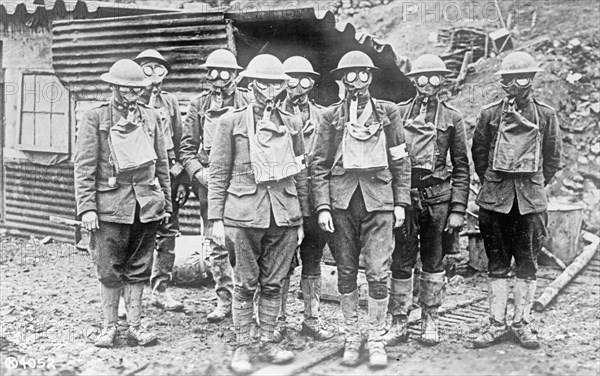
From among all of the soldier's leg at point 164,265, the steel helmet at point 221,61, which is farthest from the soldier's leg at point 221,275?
the steel helmet at point 221,61

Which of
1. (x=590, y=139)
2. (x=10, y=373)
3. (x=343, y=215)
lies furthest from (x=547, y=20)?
(x=10, y=373)

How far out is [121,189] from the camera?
5230 mm

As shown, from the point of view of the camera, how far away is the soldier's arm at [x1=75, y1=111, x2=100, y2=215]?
5.13m

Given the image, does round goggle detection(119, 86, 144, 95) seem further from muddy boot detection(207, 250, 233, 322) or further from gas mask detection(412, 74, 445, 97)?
gas mask detection(412, 74, 445, 97)

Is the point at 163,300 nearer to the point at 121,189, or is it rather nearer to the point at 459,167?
the point at 121,189

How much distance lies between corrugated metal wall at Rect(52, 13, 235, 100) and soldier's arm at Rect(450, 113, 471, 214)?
3.36m

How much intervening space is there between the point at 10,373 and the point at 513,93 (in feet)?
14.6

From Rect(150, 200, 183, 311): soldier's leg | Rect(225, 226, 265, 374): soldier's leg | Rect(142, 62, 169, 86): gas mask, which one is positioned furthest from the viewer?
Rect(150, 200, 183, 311): soldier's leg

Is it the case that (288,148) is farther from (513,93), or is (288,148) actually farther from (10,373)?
(10,373)

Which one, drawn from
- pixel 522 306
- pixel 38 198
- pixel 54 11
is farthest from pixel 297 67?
pixel 38 198

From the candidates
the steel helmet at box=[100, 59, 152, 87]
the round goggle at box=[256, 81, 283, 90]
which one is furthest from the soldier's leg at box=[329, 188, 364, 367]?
the steel helmet at box=[100, 59, 152, 87]

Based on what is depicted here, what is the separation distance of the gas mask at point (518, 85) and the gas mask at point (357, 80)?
1194 mm

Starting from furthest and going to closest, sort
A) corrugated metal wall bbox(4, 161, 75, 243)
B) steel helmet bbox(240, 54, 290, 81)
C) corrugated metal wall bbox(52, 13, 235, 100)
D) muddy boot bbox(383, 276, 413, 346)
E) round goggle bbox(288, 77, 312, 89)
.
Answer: corrugated metal wall bbox(4, 161, 75, 243)
corrugated metal wall bbox(52, 13, 235, 100)
round goggle bbox(288, 77, 312, 89)
muddy boot bbox(383, 276, 413, 346)
steel helmet bbox(240, 54, 290, 81)

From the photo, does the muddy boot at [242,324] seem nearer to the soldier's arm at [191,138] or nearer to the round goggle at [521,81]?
the soldier's arm at [191,138]
